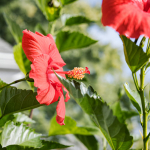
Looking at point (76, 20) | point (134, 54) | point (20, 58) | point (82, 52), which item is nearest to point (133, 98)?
point (134, 54)

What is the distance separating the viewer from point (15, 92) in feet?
1.26

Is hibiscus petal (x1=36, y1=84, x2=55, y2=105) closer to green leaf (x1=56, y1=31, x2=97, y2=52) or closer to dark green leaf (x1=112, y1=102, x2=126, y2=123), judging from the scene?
dark green leaf (x1=112, y1=102, x2=126, y2=123)

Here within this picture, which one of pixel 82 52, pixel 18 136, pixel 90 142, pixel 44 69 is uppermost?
pixel 44 69

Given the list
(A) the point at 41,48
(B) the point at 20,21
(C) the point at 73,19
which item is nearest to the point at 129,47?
(A) the point at 41,48

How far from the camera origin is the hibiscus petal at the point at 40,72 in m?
0.35

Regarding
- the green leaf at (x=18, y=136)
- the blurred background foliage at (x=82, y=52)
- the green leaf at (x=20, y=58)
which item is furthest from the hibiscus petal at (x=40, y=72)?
the blurred background foliage at (x=82, y=52)

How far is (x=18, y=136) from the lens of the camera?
0.39m

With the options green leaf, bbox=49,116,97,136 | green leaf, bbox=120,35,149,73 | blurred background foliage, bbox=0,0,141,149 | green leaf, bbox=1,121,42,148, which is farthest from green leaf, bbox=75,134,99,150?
blurred background foliage, bbox=0,0,141,149

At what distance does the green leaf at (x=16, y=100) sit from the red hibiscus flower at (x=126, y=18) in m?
0.20

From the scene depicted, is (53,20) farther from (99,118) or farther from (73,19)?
(99,118)

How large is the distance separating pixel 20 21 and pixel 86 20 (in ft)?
31.1

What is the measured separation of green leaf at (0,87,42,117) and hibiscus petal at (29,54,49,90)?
4cm

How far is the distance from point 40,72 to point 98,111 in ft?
0.43

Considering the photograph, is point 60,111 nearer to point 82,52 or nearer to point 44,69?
point 44,69
